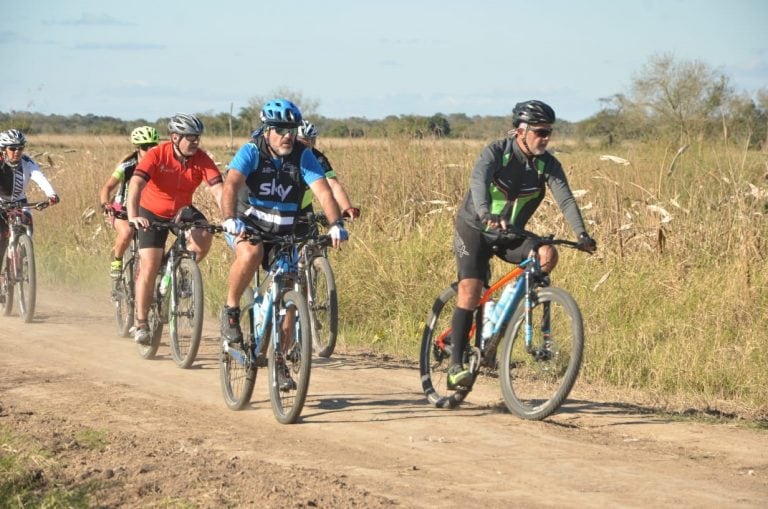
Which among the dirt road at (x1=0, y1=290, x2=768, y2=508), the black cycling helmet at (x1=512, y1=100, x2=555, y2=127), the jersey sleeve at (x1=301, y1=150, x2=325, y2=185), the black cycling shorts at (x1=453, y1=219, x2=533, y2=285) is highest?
the black cycling helmet at (x1=512, y1=100, x2=555, y2=127)

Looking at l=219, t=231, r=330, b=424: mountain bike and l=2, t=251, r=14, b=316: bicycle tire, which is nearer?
l=219, t=231, r=330, b=424: mountain bike

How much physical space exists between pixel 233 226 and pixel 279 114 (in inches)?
37.2

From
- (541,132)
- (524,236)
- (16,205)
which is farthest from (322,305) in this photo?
(16,205)

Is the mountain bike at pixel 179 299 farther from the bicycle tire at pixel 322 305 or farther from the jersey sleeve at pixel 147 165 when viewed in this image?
the bicycle tire at pixel 322 305

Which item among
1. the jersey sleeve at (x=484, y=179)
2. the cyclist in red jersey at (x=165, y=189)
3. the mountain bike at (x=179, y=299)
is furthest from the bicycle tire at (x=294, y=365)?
the cyclist in red jersey at (x=165, y=189)

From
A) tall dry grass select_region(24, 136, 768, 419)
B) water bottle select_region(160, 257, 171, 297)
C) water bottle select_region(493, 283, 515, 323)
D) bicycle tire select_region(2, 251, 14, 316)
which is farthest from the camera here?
bicycle tire select_region(2, 251, 14, 316)

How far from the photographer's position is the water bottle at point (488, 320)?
8547 mm

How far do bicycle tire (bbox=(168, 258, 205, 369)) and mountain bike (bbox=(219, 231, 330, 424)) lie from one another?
2007 millimetres

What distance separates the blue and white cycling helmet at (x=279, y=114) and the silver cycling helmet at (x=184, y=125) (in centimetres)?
248

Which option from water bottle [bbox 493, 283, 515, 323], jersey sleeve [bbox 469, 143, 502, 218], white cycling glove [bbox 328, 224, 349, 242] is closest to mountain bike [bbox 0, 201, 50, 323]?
white cycling glove [bbox 328, 224, 349, 242]

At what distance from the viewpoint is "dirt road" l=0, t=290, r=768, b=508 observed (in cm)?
633

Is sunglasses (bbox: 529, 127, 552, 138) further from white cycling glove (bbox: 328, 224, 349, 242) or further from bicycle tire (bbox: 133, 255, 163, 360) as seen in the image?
bicycle tire (bbox: 133, 255, 163, 360)

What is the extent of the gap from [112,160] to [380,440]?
51.9 ft

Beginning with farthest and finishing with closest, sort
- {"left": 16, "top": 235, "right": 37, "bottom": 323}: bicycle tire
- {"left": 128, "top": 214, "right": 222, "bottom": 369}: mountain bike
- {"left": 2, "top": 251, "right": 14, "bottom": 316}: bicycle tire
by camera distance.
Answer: {"left": 2, "top": 251, "right": 14, "bottom": 316}: bicycle tire < {"left": 16, "top": 235, "right": 37, "bottom": 323}: bicycle tire < {"left": 128, "top": 214, "right": 222, "bottom": 369}: mountain bike
